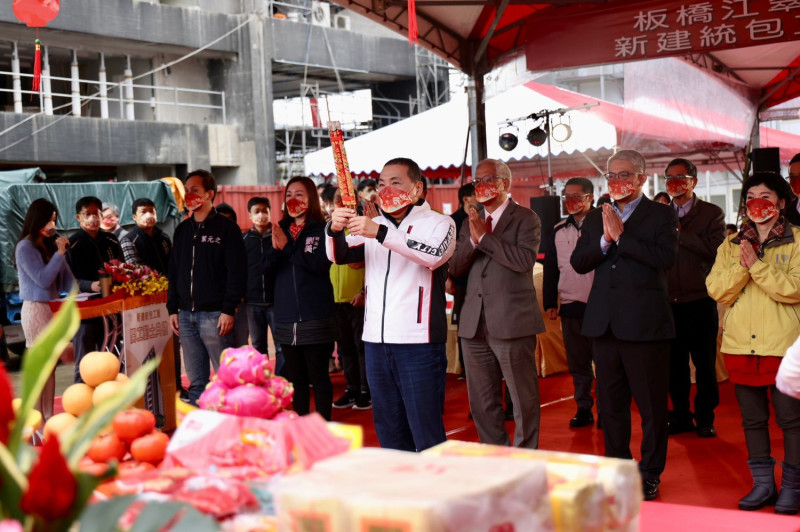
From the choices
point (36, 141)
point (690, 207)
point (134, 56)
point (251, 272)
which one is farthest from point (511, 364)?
point (134, 56)

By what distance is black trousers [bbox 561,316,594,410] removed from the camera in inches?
212

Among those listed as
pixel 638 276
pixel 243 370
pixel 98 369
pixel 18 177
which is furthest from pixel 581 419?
pixel 18 177

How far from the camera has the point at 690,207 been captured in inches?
188

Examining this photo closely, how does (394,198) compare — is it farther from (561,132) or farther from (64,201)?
(64,201)

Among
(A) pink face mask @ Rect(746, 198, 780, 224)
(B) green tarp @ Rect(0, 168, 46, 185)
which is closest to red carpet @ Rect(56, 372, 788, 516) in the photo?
(A) pink face mask @ Rect(746, 198, 780, 224)

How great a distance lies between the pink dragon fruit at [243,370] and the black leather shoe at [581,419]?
3.87m

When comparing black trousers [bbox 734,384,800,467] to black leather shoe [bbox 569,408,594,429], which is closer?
black trousers [bbox 734,384,800,467]

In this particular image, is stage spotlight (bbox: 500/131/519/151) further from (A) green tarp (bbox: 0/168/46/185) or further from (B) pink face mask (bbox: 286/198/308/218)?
(A) green tarp (bbox: 0/168/46/185)

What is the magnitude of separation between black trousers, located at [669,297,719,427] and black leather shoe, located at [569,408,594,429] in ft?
2.05

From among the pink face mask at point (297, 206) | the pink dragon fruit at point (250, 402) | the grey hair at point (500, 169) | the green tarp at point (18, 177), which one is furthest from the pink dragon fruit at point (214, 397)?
the green tarp at point (18, 177)

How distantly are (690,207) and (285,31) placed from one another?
58.6 feet

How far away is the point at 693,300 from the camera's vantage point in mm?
4742

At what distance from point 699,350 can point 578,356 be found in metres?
0.84

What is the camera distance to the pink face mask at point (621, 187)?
3.71m
